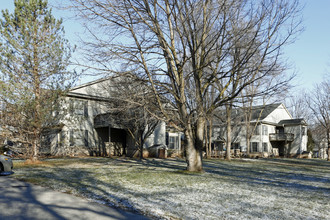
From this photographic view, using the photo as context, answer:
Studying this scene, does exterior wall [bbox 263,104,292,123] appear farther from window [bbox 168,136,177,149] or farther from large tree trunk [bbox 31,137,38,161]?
large tree trunk [bbox 31,137,38,161]

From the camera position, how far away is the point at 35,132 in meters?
16.5

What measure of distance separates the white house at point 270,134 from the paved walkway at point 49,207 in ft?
121

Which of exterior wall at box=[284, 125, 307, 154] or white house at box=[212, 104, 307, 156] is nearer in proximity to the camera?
white house at box=[212, 104, 307, 156]

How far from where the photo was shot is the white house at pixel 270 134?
43.6 m

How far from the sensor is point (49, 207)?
247 inches

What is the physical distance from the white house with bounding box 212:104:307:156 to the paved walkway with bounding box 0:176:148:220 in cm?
3679

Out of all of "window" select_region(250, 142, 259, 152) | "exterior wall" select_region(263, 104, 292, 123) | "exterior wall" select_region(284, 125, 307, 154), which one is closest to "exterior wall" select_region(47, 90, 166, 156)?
"window" select_region(250, 142, 259, 152)

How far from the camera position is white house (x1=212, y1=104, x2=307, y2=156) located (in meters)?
43.6

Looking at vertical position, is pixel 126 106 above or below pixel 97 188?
above

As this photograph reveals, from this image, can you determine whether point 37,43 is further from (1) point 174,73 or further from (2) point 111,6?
(1) point 174,73

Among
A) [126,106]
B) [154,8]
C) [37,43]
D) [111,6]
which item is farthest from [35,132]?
[154,8]

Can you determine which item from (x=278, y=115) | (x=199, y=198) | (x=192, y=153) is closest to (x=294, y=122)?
(x=278, y=115)

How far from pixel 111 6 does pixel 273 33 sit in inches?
278

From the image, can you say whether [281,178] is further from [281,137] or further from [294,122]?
[294,122]
